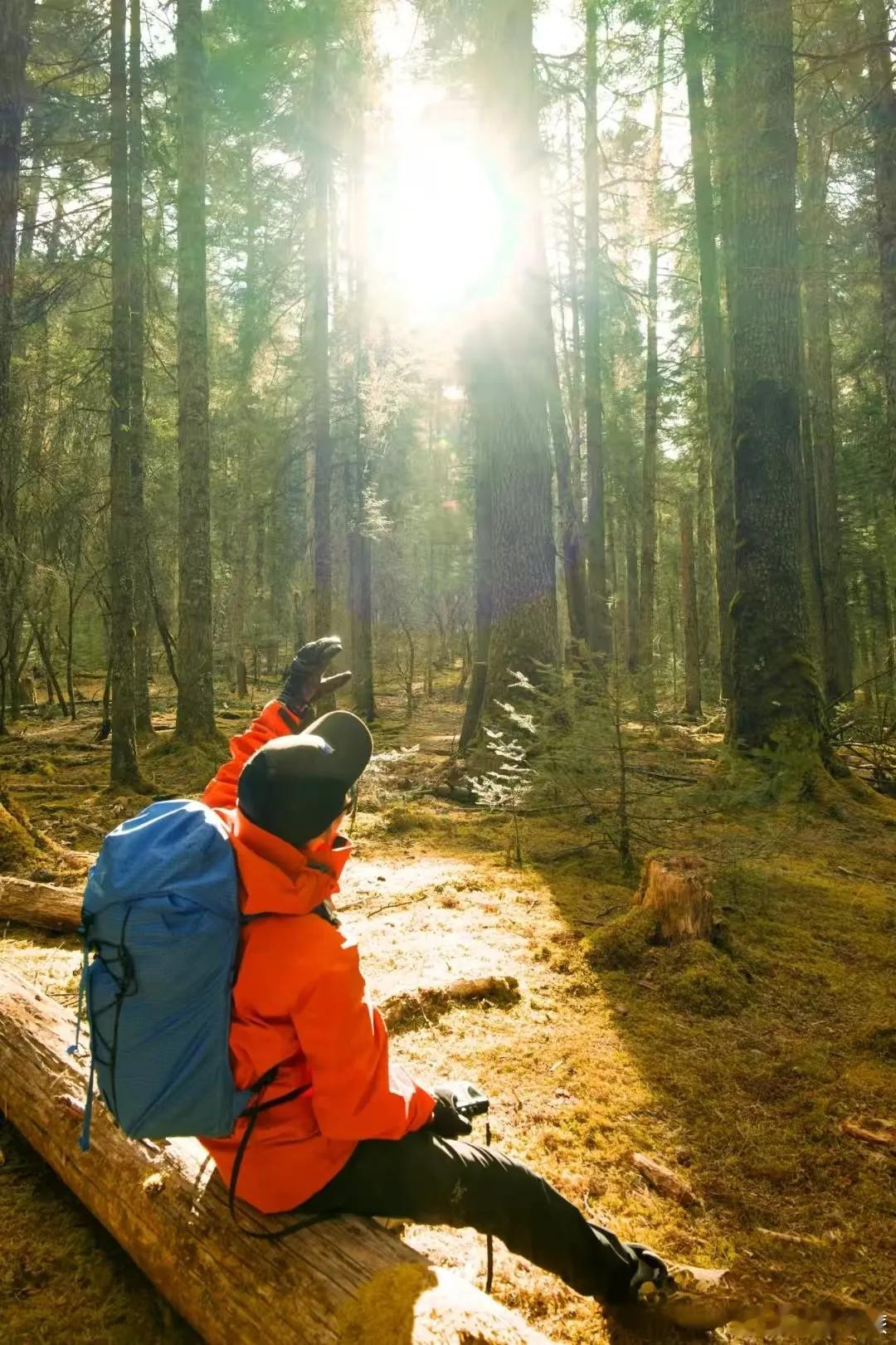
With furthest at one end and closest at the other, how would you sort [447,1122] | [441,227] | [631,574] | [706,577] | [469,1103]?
[706,577], [631,574], [441,227], [469,1103], [447,1122]

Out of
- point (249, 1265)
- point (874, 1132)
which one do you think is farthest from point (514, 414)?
point (249, 1265)

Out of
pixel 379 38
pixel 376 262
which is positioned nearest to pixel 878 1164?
pixel 379 38

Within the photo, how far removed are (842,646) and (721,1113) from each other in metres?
Result: 13.6

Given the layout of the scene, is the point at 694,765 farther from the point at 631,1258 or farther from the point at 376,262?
the point at 376,262

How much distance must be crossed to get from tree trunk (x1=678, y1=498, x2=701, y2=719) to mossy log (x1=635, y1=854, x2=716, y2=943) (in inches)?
483

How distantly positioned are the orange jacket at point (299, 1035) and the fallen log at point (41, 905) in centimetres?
364

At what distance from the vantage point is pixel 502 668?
919 centimetres

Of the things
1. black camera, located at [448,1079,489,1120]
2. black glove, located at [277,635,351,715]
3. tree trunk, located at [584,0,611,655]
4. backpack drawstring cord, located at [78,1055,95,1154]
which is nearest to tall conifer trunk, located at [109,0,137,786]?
black glove, located at [277,635,351,715]

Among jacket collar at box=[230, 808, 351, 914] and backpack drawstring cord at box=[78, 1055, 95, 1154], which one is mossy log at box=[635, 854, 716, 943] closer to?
jacket collar at box=[230, 808, 351, 914]

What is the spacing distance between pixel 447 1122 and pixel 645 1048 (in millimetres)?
1737

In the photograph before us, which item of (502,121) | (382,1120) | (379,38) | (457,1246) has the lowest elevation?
(457,1246)

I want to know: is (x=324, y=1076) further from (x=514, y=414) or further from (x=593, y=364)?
(x=593, y=364)

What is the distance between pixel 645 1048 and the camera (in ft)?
11.9

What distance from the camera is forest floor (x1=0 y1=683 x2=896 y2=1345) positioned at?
234 centimetres
